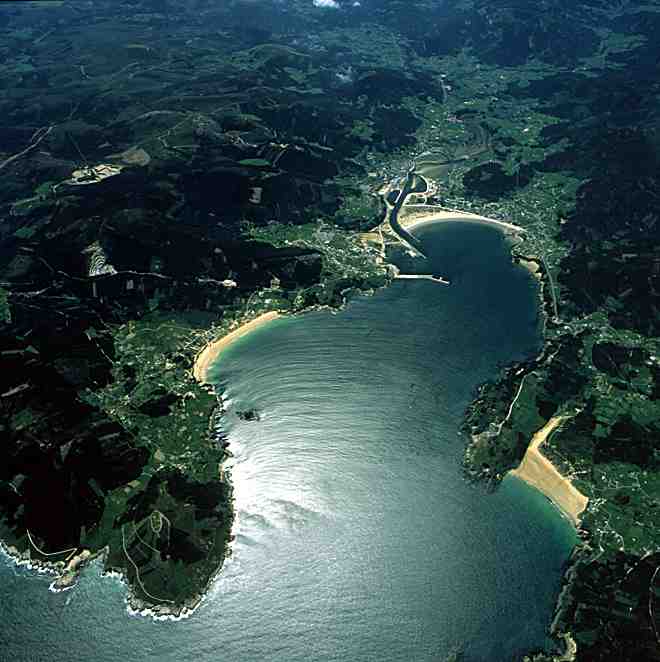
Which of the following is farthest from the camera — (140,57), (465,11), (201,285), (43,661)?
(465,11)

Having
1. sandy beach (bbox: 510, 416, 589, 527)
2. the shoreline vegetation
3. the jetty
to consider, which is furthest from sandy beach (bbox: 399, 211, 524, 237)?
sandy beach (bbox: 510, 416, 589, 527)

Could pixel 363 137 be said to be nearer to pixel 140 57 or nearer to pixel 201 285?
pixel 201 285

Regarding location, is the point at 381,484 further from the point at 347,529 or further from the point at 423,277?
the point at 423,277

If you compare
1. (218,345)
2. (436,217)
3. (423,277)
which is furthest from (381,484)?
(436,217)

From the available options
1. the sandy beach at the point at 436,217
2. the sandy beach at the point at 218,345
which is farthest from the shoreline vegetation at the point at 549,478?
the sandy beach at the point at 436,217

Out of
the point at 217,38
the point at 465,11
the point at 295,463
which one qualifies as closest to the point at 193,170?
the point at 295,463

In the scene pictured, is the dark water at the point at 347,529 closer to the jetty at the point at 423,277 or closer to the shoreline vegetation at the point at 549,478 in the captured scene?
the shoreline vegetation at the point at 549,478
